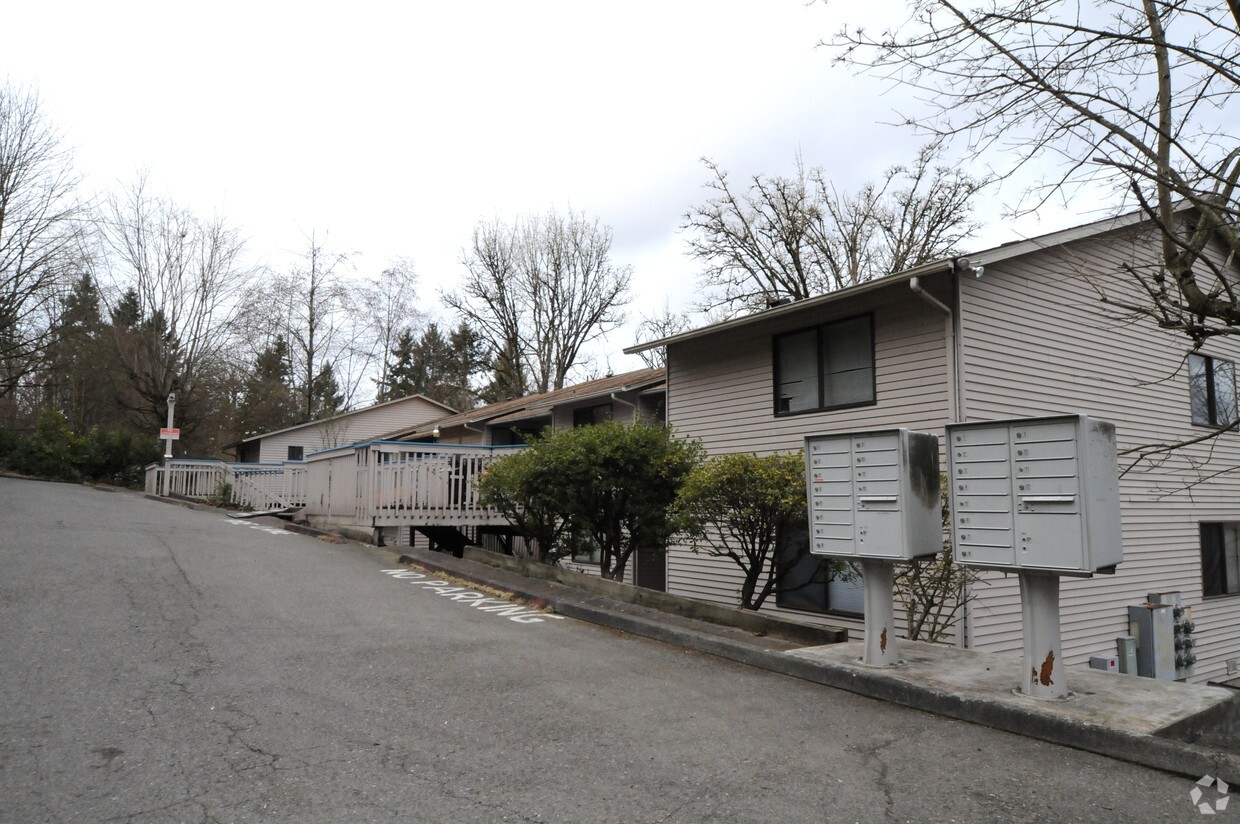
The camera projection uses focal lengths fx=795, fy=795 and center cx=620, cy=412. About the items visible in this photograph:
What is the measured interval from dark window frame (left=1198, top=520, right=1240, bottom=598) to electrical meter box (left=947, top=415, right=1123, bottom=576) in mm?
10217

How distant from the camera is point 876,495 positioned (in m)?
6.12

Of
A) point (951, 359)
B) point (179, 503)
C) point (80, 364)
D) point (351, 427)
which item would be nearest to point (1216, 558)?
point (951, 359)

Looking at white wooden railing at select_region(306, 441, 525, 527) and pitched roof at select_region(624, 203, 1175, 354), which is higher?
pitched roof at select_region(624, 203, 1175, 354)

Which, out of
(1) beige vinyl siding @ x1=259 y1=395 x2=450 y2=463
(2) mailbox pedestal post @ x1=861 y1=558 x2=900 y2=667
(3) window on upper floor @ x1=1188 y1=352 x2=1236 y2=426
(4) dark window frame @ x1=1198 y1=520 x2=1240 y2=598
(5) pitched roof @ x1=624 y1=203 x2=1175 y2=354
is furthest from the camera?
(1) beige vinyl siding @ x1=259 y1=395 x2=450 y2=463

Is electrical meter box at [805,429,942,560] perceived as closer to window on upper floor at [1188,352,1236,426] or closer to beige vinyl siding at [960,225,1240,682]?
beige vinyl siding at [960,225,1240,682]

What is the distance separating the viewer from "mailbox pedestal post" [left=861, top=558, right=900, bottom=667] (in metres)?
6.13

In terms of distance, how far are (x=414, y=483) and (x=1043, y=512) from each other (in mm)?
10705

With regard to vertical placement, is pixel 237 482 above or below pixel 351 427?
below

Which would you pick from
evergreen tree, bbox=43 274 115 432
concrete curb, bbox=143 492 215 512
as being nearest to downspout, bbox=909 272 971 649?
concrete curb, bbox=143 492 215 512

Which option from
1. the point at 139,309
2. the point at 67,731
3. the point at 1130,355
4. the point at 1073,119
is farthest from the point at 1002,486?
the point at 139,309

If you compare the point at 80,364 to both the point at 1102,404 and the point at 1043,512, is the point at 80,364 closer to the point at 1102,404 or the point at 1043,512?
the point at 1102,404

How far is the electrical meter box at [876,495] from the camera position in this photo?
5.98 meters

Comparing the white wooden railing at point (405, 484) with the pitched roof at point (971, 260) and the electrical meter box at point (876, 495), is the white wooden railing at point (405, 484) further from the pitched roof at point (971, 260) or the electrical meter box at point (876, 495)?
the electrical meter box at point (876, 495)

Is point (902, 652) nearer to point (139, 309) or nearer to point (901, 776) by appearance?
point (901, 776)
